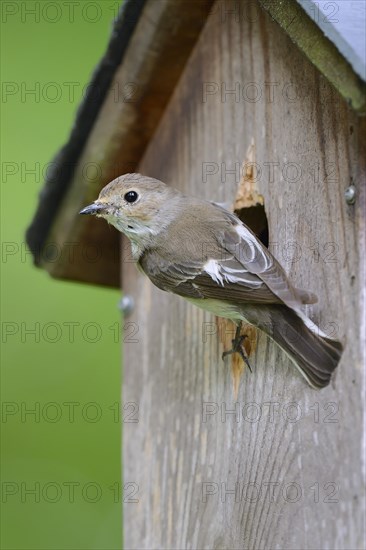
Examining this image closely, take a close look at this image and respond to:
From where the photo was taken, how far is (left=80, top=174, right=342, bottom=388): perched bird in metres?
2.79

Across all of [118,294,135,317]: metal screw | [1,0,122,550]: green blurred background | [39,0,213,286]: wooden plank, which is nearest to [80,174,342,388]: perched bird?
[39,0,213,286]: wooden plank

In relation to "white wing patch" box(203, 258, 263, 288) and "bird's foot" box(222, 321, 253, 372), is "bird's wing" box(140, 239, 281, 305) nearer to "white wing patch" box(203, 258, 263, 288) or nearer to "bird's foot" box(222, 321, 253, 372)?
"white wing patch" box(203, 258, 263, 288)

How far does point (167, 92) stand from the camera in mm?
4090

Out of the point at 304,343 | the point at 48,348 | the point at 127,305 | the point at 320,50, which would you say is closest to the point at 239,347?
the point at 304,343

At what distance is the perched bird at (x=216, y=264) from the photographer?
9.16 feet

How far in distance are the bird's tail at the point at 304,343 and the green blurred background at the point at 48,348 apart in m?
2.53

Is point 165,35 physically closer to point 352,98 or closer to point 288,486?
point 352,98

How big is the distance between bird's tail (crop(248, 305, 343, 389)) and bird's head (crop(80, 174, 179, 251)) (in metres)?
0.77

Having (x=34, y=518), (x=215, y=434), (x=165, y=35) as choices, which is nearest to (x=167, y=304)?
(x=215, y=434)

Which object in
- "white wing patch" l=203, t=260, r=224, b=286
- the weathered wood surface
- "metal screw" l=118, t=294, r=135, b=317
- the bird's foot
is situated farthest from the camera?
"metal screw" l=118, t=294, r=135, b=317

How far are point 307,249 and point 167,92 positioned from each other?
138 centimetres

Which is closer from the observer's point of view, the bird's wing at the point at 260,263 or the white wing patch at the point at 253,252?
the bird's wing at the point at 260,263

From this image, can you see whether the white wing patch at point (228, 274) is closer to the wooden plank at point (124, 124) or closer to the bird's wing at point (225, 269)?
the bird's wing at point (225, 269)

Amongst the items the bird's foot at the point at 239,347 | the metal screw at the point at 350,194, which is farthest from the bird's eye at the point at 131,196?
the metal screw at the point at 350,194
